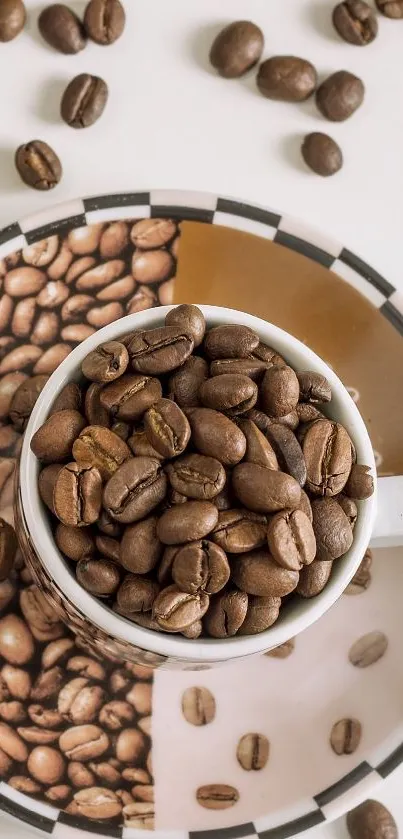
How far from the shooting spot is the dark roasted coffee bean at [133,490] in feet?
2.22

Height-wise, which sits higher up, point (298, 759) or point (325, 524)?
point (325, 524)

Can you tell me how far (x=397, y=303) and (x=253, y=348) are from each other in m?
0.31

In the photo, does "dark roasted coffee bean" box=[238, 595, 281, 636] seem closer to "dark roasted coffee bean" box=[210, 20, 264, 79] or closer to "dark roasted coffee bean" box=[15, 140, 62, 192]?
"dark roasted coffee bean" box=[15, 140, 62, 192]

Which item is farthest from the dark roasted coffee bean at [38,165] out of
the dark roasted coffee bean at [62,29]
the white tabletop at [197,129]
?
the dark roasted coffee bean at [62,29]

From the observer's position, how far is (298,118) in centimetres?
116

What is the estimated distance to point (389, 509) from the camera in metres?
0.83

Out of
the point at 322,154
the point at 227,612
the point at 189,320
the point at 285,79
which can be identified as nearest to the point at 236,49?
the point at 285,79

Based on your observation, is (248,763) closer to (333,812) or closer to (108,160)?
(333,812)

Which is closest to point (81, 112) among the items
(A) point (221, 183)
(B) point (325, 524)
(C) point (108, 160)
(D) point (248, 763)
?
(C) point (108, 160)

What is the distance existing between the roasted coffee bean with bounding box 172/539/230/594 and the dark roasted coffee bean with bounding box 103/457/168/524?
0.04 m

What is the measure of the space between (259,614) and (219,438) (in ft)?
0.48

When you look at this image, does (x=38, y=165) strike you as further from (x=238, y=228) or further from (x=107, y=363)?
(x=107, y=363)

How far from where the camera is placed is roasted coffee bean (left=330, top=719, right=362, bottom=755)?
942mm

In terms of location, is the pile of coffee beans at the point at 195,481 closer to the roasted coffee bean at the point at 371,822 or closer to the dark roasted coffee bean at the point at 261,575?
the dark roasted coffee bean at the point at 261,575
